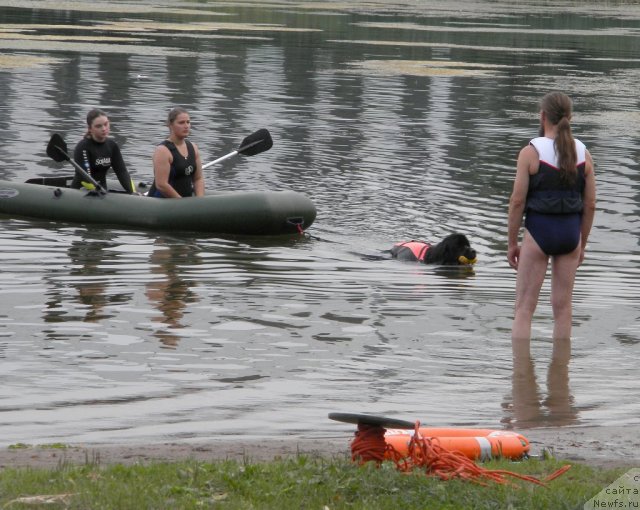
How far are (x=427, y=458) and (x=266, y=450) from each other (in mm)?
950

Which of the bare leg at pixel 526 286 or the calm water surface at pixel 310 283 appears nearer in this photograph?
the calm water surface at pixel 310 283

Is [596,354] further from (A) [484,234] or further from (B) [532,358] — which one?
(A) [484,234]

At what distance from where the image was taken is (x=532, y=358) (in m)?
8.28

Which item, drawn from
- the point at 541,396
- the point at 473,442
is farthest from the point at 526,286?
the point at 473,442

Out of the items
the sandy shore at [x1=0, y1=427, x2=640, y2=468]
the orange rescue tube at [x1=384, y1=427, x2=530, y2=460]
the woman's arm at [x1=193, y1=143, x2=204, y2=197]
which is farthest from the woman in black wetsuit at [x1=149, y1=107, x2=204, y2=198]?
the orange rescue tube at [x1=384, y1=427, x2=530, y2=460]

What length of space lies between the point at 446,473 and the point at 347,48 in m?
34.4

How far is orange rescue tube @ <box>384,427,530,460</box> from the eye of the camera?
5731mm

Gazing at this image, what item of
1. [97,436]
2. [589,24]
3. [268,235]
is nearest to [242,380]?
[97,436]

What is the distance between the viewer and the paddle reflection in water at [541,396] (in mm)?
7090

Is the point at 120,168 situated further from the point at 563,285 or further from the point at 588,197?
the point at 588,197

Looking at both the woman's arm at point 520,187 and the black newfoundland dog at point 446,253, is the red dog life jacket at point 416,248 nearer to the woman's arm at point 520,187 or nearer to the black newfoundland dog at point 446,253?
the black newfoundland dog at point 446,253

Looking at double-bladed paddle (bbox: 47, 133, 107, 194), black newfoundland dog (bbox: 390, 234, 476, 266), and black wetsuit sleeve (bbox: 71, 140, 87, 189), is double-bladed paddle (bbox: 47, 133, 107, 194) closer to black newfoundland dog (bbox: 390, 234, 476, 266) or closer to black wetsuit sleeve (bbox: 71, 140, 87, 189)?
black wetsuit sleeve (bbox: 71, 140, 87, 189)

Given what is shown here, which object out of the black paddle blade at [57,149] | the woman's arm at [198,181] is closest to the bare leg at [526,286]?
the woman's arm at [198,181]

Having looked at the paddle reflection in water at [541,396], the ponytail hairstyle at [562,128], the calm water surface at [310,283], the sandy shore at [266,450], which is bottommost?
the calm water surface at [310,283]
